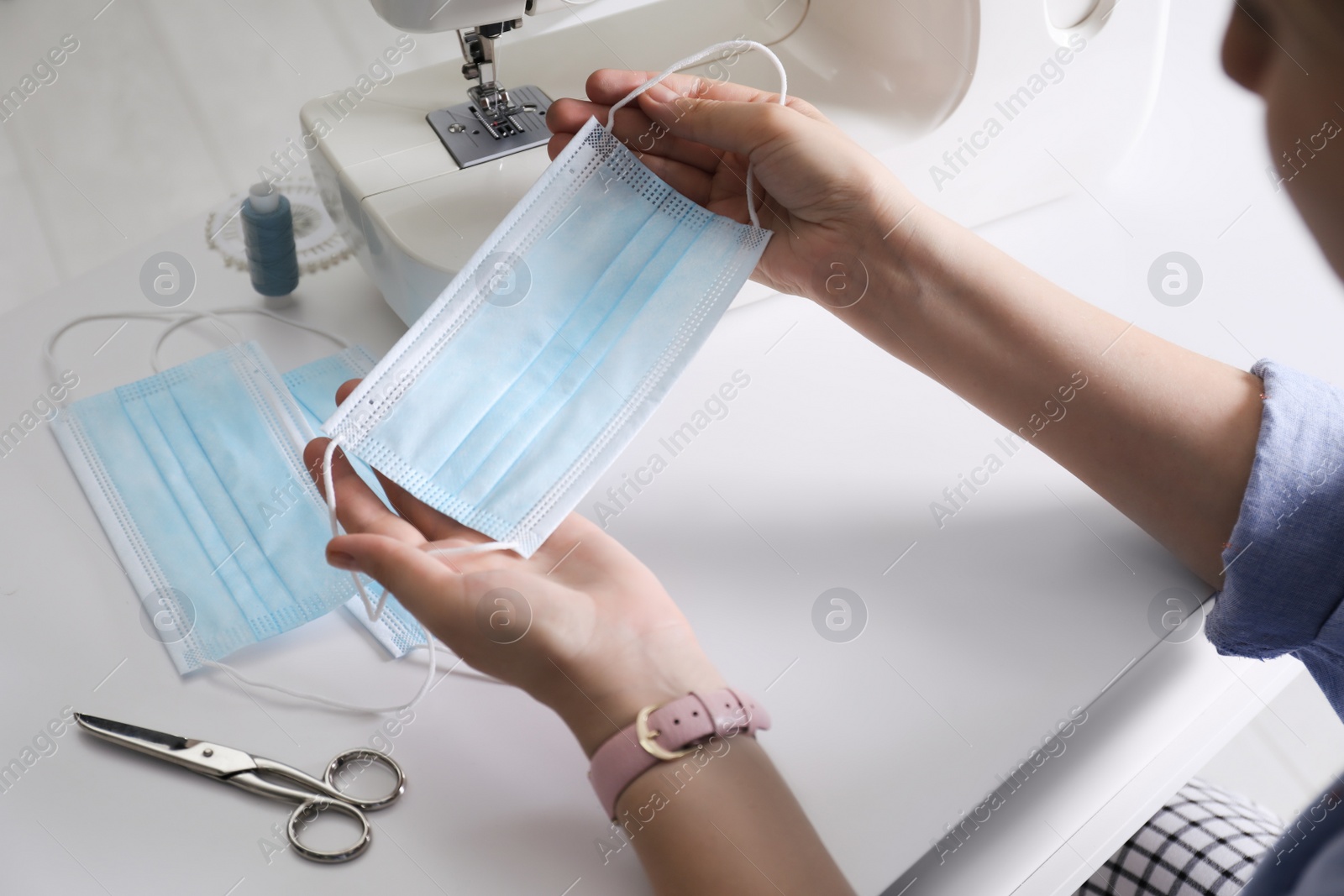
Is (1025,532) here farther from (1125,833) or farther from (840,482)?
(1125,833)

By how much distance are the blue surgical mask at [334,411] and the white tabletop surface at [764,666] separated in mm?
22

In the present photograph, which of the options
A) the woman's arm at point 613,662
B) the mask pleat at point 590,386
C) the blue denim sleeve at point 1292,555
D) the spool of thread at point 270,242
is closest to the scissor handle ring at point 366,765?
the woman's arm at point 613,662

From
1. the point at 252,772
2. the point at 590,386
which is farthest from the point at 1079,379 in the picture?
the point at 252,772

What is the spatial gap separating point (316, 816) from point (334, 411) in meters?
0.39

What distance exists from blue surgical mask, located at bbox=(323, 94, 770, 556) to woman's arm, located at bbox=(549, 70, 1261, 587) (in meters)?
0.06

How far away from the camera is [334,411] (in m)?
1.00

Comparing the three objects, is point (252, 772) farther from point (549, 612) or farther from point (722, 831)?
point (722, 831)

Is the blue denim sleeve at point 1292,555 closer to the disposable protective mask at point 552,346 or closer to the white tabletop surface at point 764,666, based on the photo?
the white tabletop surface at point 764,666

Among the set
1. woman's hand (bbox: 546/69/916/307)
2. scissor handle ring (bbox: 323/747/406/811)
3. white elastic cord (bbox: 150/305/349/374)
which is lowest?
scissor handle ring (bbox: 323/747/406/811)

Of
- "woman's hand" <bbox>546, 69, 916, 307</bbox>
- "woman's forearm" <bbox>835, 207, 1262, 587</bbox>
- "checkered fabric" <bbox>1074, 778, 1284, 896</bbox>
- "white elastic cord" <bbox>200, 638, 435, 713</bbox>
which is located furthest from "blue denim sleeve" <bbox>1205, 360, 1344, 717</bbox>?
"white elastic cord" <bbox>200, 638, 435, 713</bbox>

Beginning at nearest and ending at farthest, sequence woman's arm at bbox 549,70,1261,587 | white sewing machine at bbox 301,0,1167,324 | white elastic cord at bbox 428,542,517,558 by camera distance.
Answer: white elastic cord at bbox 428,542,517,558
woman's arm at bbox 549,70,1261,587
white sewing machine at bbox 301,0,1167,324

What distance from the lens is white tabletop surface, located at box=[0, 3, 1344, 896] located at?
76cm

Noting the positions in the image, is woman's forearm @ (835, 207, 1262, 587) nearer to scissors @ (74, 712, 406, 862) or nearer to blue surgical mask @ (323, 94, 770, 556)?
Result: blue surgical mask @ (323, 94, 770, 556)

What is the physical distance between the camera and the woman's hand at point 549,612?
0.76m
